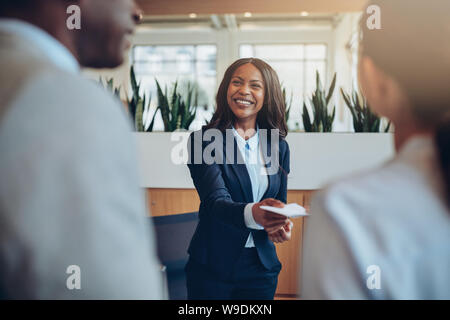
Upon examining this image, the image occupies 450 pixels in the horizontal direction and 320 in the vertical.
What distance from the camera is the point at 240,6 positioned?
2.10 m

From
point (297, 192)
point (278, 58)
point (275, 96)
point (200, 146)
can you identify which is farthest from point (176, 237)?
point (278, 58)

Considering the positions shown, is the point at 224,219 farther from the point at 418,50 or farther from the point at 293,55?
the point at 293,55

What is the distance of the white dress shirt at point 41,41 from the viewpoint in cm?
39

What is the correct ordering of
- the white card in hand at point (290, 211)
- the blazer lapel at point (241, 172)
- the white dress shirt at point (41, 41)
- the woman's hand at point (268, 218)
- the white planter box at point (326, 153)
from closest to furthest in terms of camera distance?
the white dress shirt at point (41, 41) → the white card in hand at point (290, 211) → the woman's hand at point (268, 218) → the blazer lapel at point (241, 172) → the white planter box at point (326, 153)

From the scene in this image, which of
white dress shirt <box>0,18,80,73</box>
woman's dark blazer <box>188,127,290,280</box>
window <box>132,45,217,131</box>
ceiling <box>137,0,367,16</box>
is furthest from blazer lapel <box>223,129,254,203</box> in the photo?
window <box>132,45,217,131</box>

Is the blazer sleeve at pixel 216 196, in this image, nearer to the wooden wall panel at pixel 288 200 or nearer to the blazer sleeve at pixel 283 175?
the blazer sleeve at pixel 283 175

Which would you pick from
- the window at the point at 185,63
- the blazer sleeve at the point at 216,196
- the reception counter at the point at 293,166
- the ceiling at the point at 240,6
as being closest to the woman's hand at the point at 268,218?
the blazer sleeve at the point at 216,196

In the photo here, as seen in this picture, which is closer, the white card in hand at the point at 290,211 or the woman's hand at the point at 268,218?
the white card in hand at the point at 290,211

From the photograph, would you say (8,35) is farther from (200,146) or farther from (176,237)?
(176,237)

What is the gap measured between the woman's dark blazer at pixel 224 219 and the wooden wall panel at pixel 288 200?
3.10 ft

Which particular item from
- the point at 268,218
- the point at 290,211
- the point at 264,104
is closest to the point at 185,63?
→ the point at 264,104

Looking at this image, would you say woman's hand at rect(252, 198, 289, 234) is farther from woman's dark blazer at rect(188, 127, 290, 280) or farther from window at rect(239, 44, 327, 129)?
window at rect(239, 44, 327, 129)

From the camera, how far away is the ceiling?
2037 millimetres

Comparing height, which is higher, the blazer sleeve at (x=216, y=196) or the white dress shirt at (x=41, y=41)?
the white dress shirt at (x=41, y=41)
